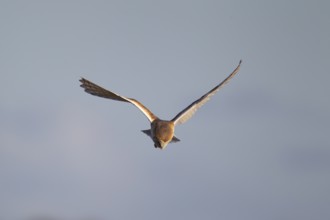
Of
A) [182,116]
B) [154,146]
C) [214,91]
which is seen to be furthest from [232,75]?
[154,146]

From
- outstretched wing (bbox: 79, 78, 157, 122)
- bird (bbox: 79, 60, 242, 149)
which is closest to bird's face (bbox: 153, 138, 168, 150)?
bird (bbox: 79, 60, 242, 149)

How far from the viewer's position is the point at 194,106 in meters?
25.1

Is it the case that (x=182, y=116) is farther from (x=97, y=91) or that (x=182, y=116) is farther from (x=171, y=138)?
(x=97, y=91)

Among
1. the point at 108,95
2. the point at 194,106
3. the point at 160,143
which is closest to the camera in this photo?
the point at 160,143

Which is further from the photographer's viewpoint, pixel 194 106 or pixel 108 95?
pixel 194 106

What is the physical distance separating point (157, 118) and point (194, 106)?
1.81 m

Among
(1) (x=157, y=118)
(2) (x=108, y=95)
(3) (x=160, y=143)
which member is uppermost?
(2) (x=108, y=95)

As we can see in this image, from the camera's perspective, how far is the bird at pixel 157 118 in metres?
23.0

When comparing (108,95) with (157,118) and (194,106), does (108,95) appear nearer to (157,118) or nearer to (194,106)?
(157,118)

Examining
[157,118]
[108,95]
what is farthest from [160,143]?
[108,95]

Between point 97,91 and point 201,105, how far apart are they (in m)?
4.23

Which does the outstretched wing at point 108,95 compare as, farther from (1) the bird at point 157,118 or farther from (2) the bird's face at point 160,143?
(2) the bird's face at point 160,143

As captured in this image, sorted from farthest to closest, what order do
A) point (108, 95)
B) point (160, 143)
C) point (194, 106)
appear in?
point (194, 106), point (108, 95), point (160, 143)

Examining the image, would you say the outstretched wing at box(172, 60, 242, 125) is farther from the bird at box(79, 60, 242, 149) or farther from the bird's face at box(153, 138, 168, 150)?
the bird's face at box(153, 138, 168, 150)
